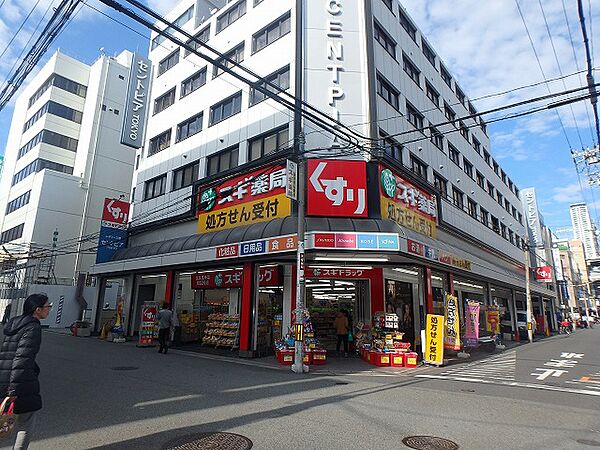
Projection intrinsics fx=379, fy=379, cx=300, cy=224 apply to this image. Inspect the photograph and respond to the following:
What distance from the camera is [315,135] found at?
53.7ft

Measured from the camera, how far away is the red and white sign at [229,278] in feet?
51.3

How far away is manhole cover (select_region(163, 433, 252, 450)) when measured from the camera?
4.85 meters

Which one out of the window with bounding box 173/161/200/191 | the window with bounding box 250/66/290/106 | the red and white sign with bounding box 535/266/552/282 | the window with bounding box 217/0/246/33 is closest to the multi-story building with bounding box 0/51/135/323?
the window with bounding box 173/161/200/191

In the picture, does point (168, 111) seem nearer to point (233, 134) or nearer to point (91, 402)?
point (233, 134)

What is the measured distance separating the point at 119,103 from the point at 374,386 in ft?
137

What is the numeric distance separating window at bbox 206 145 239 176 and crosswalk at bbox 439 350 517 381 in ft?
43.6

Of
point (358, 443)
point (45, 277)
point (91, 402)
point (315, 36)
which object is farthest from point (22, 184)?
point (358, 443)

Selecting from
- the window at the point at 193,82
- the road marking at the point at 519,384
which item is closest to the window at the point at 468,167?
the window at the point at 193,82

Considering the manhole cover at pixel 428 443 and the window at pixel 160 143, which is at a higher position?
the window at pixel 160 143

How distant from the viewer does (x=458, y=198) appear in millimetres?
25922

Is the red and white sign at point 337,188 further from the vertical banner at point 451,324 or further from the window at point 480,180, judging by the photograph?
the window at point 480,180

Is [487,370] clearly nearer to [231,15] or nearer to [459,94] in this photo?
[231,15]

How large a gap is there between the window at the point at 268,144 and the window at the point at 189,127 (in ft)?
16.5

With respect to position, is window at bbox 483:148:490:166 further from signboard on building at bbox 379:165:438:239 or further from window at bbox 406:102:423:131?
signboard on building at bbox 379:165:438:239
